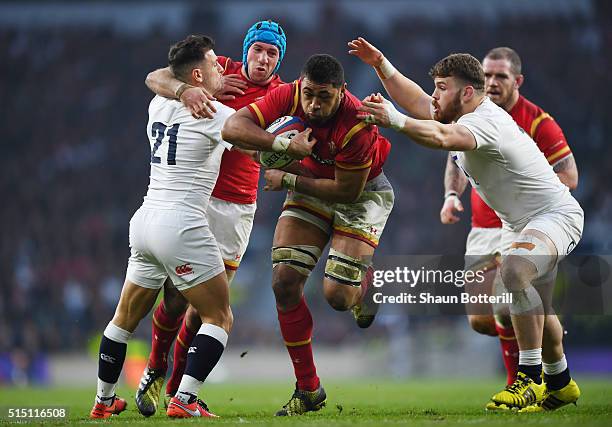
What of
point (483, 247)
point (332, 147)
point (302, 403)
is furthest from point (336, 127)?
point (483, 247)

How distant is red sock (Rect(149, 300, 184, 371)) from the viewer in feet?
21.8

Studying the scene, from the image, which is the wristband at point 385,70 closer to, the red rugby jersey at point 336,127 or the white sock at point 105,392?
the red rugby jersey at point 336,127

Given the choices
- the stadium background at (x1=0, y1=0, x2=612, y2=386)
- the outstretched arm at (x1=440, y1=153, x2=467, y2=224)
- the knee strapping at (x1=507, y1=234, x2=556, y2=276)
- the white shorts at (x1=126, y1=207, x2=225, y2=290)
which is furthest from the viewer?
the stadium background at (x1=0, y1=0, x2=612, y2=386)

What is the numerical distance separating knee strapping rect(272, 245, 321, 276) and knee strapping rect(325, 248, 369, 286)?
0.14 m

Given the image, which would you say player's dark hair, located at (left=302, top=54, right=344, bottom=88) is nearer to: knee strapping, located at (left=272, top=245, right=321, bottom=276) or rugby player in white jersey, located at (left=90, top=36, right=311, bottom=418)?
rugby player in white jersey, located at (left=90, top=36, right=311, bottom=418)

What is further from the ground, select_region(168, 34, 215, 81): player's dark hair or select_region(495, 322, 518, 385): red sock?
select_region(168, 34, 215, 81): player's dark hair

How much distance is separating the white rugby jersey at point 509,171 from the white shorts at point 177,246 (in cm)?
194

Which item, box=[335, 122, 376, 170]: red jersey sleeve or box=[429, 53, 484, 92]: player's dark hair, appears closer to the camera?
box=[335, 122, 376, 170]: red jersey sleeve

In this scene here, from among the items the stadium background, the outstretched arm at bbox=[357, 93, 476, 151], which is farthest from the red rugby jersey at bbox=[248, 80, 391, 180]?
the stadium background

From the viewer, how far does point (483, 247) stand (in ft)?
25.8

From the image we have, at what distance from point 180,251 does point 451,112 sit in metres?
2.17

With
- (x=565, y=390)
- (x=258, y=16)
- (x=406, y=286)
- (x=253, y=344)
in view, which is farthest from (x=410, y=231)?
(x=565, y=390)

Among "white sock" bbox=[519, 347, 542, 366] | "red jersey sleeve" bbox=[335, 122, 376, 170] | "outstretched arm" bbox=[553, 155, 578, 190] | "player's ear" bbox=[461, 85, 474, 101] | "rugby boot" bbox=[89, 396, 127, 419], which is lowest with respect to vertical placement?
"rugby boot" bbox=[89, 396, 127, 419]

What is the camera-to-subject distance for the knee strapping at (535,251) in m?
5.91
